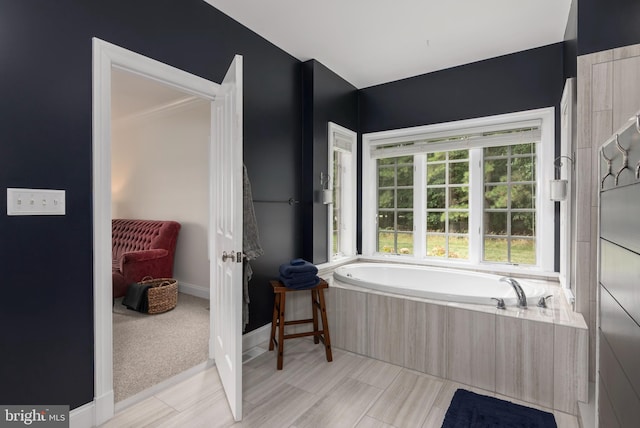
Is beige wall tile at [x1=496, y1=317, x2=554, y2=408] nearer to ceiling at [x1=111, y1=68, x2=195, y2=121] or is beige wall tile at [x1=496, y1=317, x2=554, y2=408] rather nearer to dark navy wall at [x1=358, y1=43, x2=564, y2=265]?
dark navy wall at [x1=358, y1=43, x2=564, y2=265]

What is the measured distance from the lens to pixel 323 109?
3.31m

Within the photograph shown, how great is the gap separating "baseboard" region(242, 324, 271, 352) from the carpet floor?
1.03 ft

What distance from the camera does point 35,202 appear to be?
150 cm

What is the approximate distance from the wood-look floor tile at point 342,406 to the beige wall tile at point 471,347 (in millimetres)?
Answer: 578

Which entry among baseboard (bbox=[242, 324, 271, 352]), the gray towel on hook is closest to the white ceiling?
the gray towel on hook

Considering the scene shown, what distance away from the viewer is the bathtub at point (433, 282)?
7.93 feet

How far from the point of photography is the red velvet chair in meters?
3.73

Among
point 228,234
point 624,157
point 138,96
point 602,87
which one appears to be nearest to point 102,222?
point 228,234

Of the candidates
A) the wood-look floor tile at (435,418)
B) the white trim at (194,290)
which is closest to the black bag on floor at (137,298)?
the white trim at (194,290)

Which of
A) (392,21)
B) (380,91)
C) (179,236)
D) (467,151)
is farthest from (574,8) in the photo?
(179,236)

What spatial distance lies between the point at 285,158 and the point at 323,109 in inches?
28.3

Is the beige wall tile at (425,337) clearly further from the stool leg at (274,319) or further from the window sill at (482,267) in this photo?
the window sill at (482,267)
